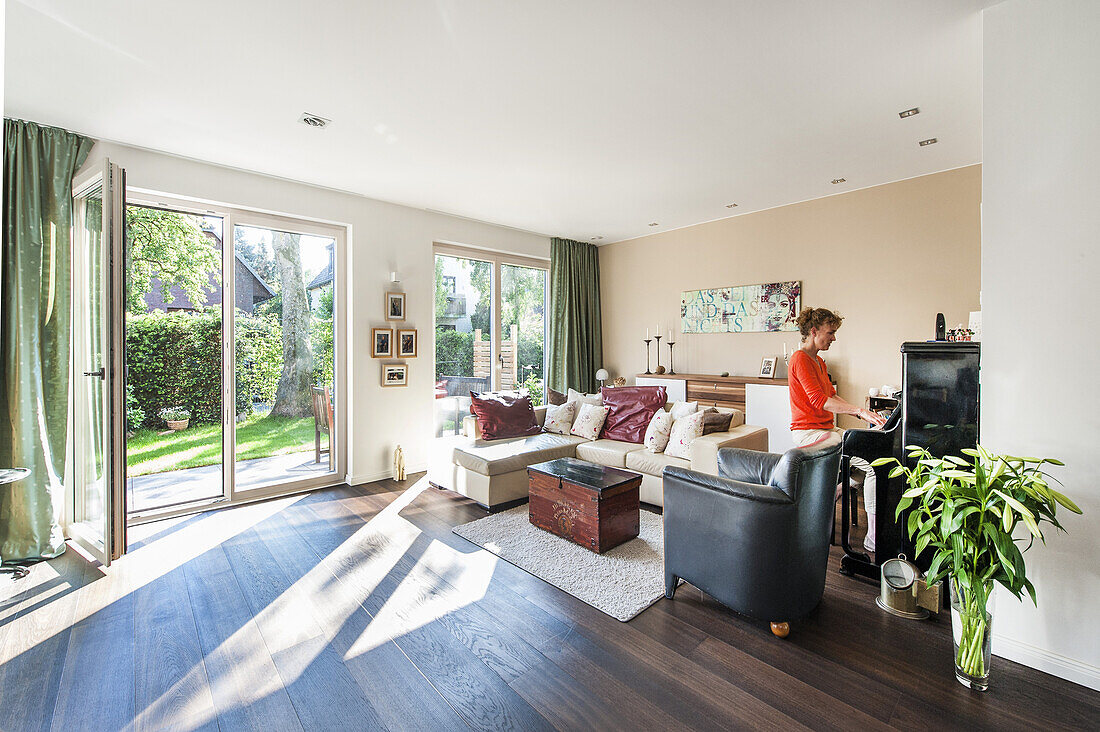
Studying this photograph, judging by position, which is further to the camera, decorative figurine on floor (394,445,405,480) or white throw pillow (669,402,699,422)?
decorative figurine on floor (394,445,405,480)

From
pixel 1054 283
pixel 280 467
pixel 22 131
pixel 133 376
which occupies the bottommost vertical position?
pixel 280 467

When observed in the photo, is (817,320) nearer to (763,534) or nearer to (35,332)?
(763,534)

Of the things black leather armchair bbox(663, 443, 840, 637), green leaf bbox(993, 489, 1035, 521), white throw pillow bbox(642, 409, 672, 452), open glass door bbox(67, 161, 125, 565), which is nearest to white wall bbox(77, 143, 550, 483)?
open glass door bbox(67, 161, 125, 565)

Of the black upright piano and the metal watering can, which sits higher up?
the black upright piano

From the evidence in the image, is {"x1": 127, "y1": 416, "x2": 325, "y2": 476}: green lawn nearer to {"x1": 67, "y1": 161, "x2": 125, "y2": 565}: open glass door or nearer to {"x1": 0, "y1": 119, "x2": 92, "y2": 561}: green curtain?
{"x1": 67, "y1": 161, "x2": 125, "y2": 565}: open glass door

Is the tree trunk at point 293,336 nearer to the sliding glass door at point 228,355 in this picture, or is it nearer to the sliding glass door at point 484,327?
the sliding glass door at point 228,355

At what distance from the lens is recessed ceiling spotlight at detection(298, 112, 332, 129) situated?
324 cm

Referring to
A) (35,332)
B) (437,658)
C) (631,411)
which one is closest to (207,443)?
(35,332)

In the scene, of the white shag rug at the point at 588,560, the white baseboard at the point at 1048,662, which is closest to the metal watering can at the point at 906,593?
the white baseboard at the point at 1048,662

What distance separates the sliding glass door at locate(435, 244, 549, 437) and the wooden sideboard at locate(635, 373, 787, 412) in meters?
1.45

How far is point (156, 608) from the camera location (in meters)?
2.66

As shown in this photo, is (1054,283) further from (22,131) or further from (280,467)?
(22,131)

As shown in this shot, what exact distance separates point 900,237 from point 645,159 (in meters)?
2.39

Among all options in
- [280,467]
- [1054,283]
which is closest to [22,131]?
[280,467]
